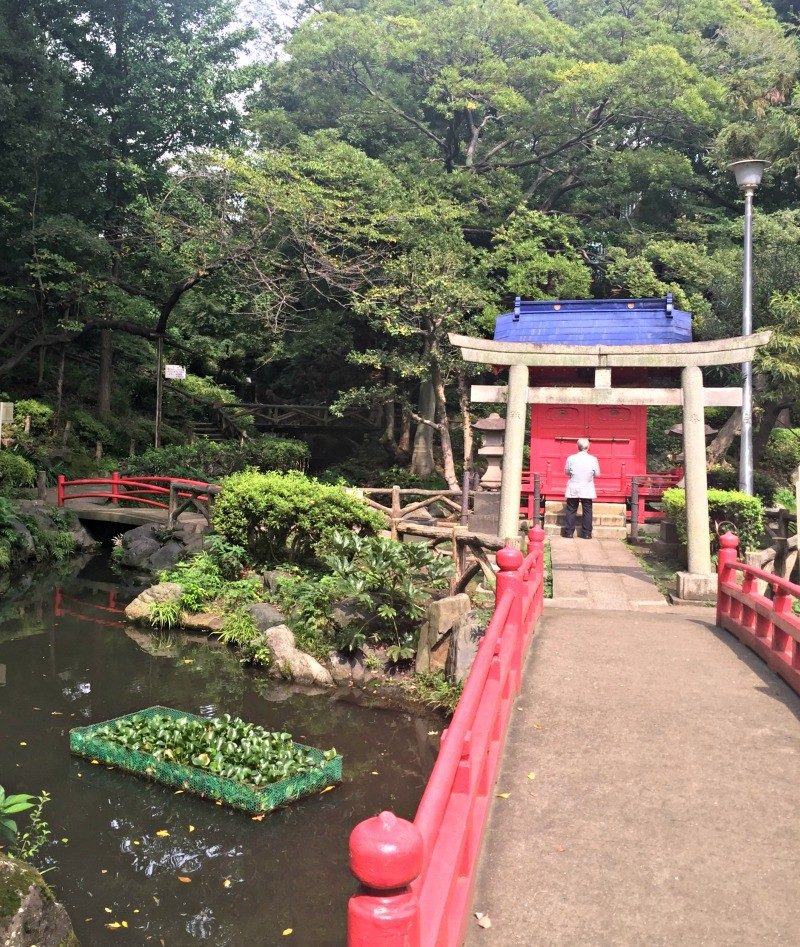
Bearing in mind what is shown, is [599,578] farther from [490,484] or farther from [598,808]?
[598,808]

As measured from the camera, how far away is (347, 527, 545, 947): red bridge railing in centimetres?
211

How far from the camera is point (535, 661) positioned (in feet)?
23.4

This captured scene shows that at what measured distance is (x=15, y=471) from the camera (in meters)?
21.8

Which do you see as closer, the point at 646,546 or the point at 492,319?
the point at 646,546

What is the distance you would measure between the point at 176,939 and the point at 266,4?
124 feet

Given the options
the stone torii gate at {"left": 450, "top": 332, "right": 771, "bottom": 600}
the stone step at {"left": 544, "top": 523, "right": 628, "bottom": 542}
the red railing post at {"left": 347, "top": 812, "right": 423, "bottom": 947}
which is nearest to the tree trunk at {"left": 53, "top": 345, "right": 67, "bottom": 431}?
the stone step at {"left": 544, "top": 523, "right": 628, "bottom": 542}

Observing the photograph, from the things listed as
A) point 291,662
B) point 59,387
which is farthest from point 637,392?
point 59,387

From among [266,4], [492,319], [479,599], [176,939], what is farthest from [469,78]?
[176,939]

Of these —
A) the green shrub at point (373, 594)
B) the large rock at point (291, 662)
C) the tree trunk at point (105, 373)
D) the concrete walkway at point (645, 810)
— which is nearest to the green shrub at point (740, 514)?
the green shrub at point (373, 594)

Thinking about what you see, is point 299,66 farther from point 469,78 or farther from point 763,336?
point 763,336

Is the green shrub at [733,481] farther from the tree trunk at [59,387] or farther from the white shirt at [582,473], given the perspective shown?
the tree trunk at [59,387]

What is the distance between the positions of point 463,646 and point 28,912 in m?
5.64

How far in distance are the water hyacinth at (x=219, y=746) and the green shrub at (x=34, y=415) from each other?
60.5 feet

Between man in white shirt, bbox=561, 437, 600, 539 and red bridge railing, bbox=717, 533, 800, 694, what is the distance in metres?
3.98
